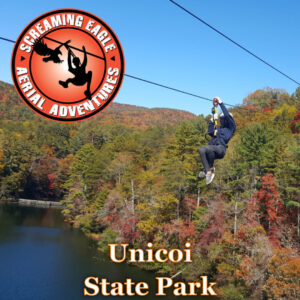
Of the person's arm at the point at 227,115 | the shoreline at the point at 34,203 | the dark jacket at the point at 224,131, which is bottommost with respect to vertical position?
the shoreline at the point at 34,203

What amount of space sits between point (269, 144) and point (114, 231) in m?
16.8

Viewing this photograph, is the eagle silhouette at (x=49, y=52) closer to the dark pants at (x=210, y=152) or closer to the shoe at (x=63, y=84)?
the shoe at (x=63, y=84)

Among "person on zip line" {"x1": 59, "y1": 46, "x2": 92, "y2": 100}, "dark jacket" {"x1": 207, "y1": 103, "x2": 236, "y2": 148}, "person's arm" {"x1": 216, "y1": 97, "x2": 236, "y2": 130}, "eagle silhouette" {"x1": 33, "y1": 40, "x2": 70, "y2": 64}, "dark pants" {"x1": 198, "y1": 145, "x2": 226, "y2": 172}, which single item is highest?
"eagle silhouette" {"x1": 33, "y1": 40, "x2": 70, "y2": 64}

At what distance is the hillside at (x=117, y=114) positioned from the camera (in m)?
105

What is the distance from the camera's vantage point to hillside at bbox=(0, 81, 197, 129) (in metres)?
105

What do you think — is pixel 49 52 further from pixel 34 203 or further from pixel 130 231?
pixel 34 203

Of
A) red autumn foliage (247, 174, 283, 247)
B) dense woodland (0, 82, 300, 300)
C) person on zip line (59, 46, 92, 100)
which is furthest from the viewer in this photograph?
red autumn foliage (247, 174, 283, 247)

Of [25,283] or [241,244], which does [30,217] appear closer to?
[25,283]

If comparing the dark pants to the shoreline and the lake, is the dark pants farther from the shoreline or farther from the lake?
the shoreline

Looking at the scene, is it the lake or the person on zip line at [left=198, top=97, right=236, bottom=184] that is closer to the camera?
the person on zip line at [left=198, top=97, right=236, bottom=184]

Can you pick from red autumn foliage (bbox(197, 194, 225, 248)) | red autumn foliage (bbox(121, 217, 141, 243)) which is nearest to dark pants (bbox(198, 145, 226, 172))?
red autumn foliage (bbox(197, 194, 225, 248))

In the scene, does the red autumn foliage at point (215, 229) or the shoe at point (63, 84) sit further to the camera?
the red autumn foliage at point (215, 229)

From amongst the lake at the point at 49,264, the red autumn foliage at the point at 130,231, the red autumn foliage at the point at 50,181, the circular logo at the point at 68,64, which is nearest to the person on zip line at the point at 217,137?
the circular logo at the point at 68,64

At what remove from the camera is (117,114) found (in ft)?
431
